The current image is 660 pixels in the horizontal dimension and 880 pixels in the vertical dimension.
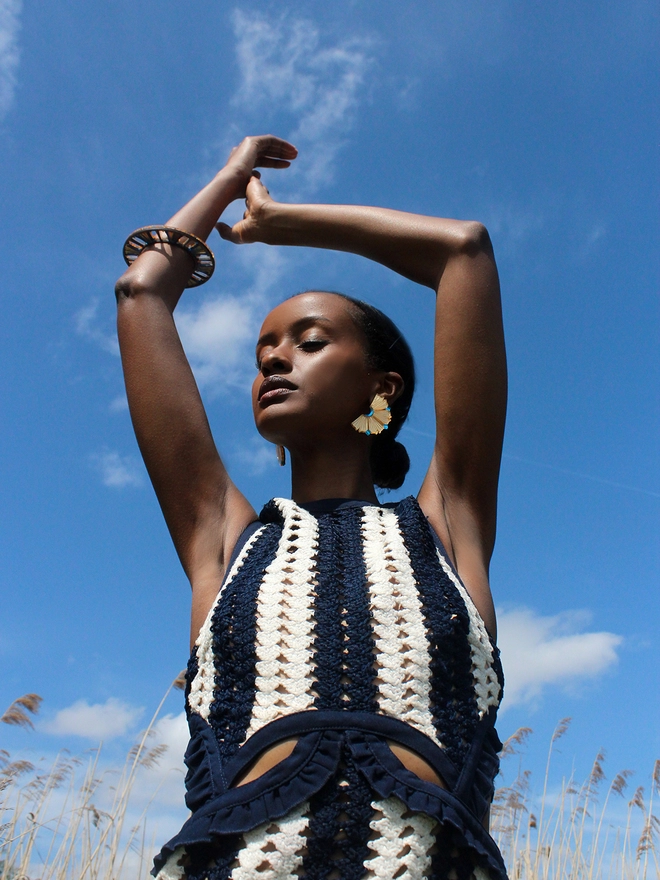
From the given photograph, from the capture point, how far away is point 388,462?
2.57 metres

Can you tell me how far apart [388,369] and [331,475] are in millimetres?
417

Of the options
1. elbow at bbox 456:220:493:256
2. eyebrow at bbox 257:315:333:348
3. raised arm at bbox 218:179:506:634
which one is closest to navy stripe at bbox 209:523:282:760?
raised arm at bbox 218:179:506:634

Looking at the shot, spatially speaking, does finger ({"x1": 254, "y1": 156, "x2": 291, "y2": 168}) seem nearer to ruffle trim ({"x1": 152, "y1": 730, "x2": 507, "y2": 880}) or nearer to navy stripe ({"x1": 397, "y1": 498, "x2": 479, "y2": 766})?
navy stripe ({"x1": 397, "y1": 498, "x2": 479, "y2": 766})

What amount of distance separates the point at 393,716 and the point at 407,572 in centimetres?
32

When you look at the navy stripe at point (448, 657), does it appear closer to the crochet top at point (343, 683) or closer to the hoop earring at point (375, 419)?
the crochet top at point (343, 683)

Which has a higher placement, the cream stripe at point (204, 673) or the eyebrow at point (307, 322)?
the eyebrow at point (307, 322)

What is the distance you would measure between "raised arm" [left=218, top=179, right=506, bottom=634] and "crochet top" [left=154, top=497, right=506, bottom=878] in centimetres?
23

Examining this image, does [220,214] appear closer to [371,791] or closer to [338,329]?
[338,329]

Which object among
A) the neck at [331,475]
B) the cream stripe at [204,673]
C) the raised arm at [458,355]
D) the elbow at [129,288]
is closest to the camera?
the cream stripe at [204,673]

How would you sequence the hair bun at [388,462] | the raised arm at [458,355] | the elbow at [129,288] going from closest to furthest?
the raised arm at [458,355] → the elbow at [129,288] → the hair bun at [388,462]

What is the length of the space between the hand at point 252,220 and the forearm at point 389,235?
0.32ft

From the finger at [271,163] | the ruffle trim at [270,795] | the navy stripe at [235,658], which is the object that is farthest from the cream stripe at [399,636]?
the finger at [271,163]

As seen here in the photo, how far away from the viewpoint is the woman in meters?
1.35

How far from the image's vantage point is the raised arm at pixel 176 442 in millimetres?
1942
